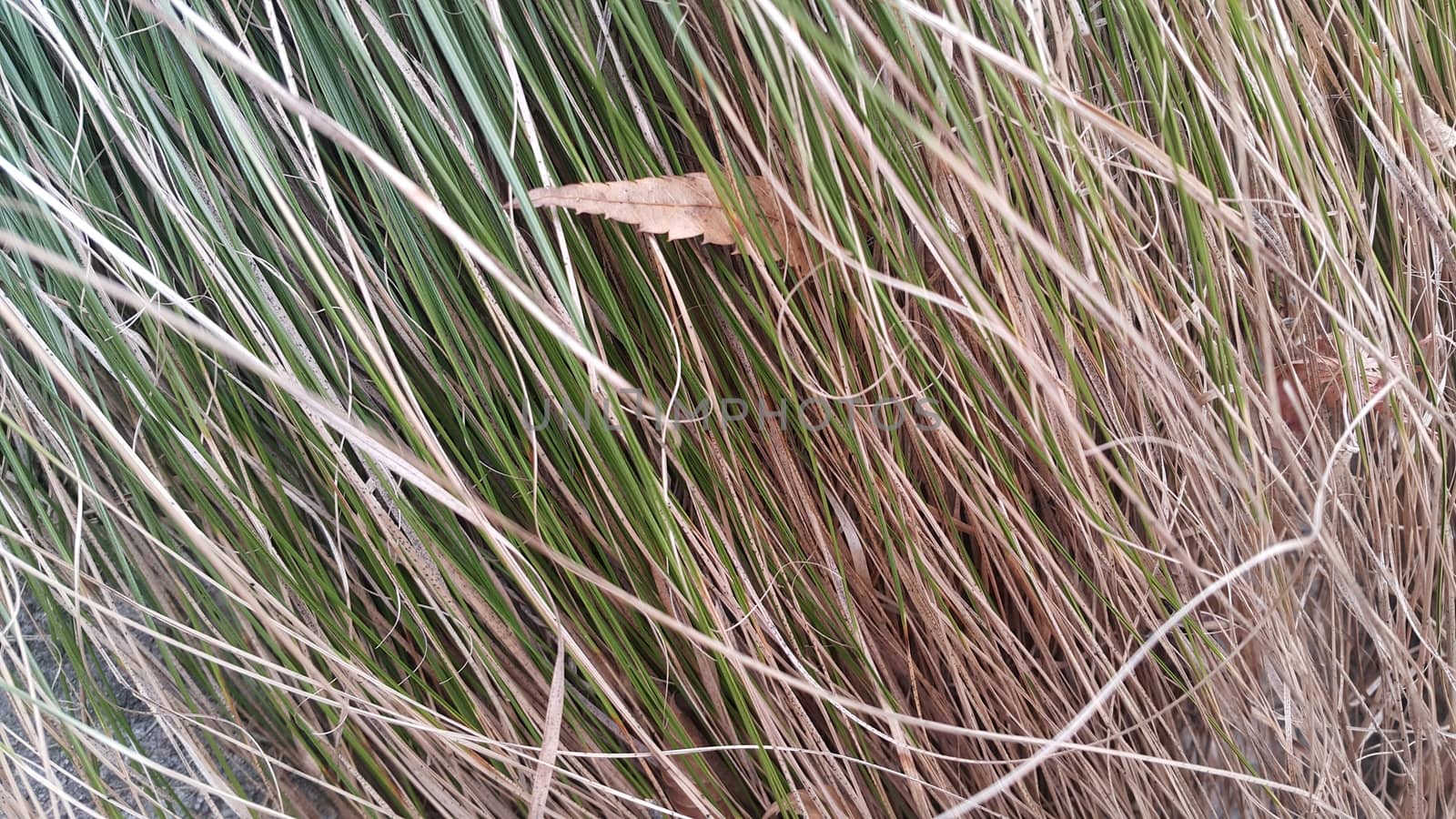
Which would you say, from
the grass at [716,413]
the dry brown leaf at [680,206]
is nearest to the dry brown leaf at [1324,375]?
the grass at [716,413]

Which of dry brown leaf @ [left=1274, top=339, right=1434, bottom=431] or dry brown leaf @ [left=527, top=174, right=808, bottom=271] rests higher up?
dry brown leaf @ [left=527, top=174, right=808, bottom=271]

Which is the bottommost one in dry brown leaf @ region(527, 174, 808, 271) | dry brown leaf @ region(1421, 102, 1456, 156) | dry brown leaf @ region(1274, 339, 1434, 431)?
dry brown leaf @ region(1274, 339, 1434, 431)

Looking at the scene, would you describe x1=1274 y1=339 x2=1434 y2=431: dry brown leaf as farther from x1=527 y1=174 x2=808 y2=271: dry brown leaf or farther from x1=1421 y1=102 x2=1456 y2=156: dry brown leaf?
x1=527 y1=174 x2=808 y2=271: dry brown leaf

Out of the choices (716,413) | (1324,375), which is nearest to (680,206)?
(716,413)

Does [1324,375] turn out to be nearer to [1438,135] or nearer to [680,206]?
[1438,135]

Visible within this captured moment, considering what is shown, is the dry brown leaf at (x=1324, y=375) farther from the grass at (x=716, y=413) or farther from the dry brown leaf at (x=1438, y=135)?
the dry brown leaf at (x=1438, y=135)

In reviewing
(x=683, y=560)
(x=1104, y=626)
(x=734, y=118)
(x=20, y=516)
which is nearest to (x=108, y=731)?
(x=20, y=516)

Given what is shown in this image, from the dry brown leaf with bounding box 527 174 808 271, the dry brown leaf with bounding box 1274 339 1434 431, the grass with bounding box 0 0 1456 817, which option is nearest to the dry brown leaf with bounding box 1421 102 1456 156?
the grass with bounding box 0 0 1456 817
